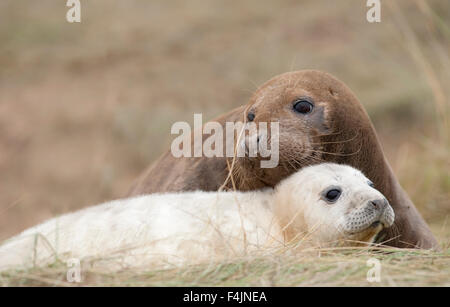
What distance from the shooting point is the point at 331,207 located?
421cm

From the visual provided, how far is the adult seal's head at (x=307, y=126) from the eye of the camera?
4.57 metres

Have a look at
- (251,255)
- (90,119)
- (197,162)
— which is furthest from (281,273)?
(90,119)

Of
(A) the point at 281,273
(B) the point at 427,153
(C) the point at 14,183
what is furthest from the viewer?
(C) the point at 14,183

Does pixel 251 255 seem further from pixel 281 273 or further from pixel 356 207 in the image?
pixel 356 207

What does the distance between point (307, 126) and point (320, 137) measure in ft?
0.36

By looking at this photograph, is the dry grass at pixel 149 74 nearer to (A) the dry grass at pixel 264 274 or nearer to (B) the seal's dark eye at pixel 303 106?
(B) the seal's dark eye at pixel 303 106

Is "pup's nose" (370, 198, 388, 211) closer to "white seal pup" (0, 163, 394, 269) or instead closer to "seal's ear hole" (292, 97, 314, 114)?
"white seal pup" (0, 163, 394, 269)

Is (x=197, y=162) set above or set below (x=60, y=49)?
below

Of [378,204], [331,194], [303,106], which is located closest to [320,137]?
[303,106]

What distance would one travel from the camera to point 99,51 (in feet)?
46.2

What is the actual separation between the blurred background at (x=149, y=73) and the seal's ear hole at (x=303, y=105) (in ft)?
16.6

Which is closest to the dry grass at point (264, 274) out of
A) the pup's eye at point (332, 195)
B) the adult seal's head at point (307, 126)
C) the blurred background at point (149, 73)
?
the pup's eye at point (332, 195)
